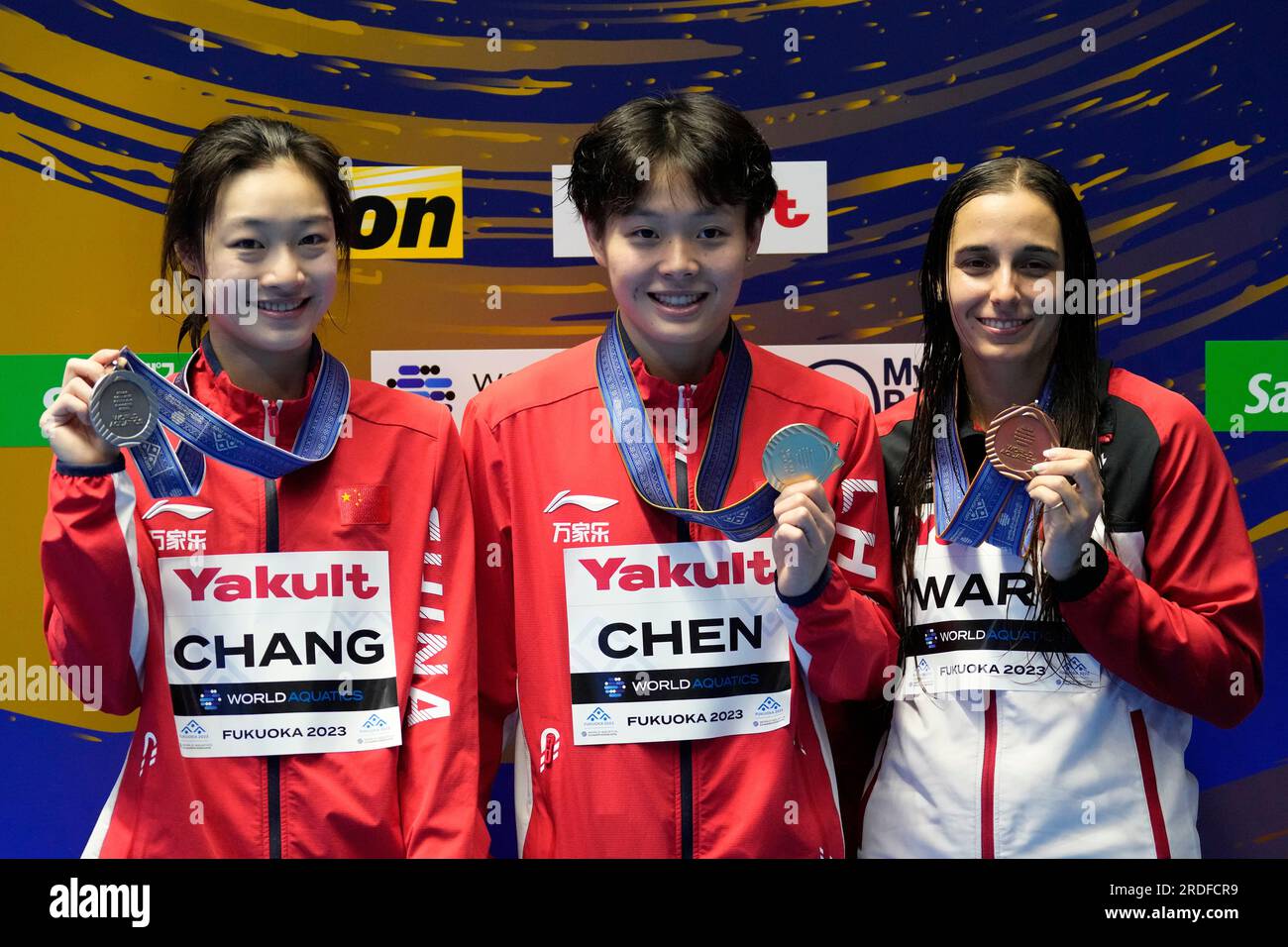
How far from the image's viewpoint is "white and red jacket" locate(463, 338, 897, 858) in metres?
2.50

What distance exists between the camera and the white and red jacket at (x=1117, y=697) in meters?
2.50

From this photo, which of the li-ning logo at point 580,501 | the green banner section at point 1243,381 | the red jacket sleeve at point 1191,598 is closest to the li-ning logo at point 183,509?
the li-ning logo at point 580,501

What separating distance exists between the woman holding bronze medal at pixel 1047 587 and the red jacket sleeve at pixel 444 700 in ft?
2.89

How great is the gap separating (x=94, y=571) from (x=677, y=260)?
4.16 ft

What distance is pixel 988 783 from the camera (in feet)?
8.29

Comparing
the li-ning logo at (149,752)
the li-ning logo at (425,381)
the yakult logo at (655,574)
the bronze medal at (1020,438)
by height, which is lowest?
the li-ning logo at (149,752)

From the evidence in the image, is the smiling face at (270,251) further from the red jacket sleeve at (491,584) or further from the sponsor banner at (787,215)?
the sponsor banner at (787,215)

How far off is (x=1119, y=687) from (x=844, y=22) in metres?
1.85

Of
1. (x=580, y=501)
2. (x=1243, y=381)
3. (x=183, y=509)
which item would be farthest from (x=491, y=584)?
(x=1243, y=381)

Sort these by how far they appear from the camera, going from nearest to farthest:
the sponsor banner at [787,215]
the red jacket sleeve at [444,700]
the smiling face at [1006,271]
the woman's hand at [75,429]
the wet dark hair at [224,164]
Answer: the woman's hand at [75,429] → the red jacket sleeve at [444,700] → the wet dark hair at [224,164] → the smiling face at [1006,271] → the sponsor banner at [787,215]

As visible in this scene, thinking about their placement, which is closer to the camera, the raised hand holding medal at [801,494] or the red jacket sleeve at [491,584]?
the raised hand holding medal at [801,494]

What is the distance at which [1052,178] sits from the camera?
2688mm

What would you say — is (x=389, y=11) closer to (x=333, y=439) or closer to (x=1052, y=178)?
(x=333, y=439)
